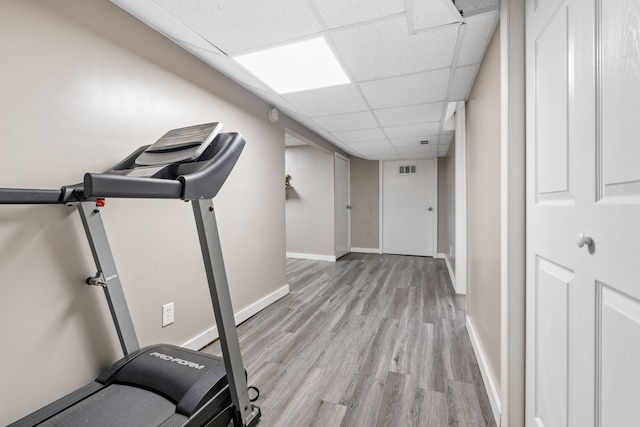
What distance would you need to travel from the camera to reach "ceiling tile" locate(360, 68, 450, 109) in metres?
2.13

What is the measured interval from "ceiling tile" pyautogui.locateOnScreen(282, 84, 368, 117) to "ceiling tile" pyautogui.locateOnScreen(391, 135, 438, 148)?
1.48m

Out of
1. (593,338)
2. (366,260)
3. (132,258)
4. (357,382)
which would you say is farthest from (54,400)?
(366,260)

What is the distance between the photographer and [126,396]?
115 centimetres

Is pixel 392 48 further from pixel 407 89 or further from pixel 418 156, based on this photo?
pixel 418 156

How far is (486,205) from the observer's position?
65.5 inches

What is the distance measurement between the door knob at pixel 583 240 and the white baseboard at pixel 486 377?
987mm

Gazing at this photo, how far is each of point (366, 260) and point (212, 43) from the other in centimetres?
428

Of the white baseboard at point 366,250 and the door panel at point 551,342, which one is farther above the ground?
the door panel at point 551,342

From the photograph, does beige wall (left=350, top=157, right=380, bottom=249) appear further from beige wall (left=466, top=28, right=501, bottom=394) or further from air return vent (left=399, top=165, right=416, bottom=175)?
beige wall (left=466, top=28, right=501, bottom=394)

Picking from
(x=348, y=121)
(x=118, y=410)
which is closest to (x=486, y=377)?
(x=118, y=410)

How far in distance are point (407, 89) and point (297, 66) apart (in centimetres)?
98

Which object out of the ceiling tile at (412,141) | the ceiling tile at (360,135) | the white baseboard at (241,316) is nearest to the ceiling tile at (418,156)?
the ceiling tile at (412,141)

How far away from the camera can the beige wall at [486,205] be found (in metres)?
1.43

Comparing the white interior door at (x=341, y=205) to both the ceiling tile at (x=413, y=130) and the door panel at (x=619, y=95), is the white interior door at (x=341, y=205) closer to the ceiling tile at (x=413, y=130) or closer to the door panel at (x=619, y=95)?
the ceiling tile at (x=413, y=130)
